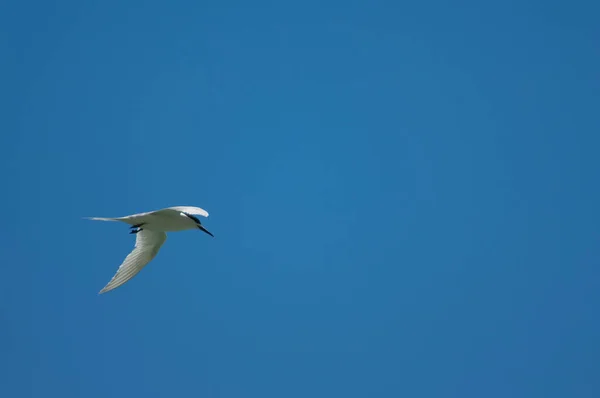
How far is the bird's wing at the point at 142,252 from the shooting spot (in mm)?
19422

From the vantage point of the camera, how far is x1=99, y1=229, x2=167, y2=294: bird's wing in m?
19.4

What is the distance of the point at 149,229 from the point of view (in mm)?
18641

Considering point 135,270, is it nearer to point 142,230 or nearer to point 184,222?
point 142,230

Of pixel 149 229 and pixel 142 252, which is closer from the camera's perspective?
pixel 149 229

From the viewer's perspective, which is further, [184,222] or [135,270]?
[135,270]

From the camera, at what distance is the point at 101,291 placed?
1853 cm

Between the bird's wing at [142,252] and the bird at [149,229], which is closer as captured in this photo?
the bird at [149,229]

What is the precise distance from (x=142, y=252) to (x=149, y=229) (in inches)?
47.0

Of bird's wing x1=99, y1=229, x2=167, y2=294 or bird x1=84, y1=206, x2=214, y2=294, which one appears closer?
bird x1=84, y1=206, x2=214, y2=294

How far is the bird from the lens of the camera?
17.2m

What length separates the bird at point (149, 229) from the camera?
1725cm

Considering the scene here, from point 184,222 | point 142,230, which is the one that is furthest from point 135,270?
point 184,222

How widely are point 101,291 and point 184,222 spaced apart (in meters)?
2.73

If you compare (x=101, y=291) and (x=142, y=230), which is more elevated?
(x=142, y=230)
